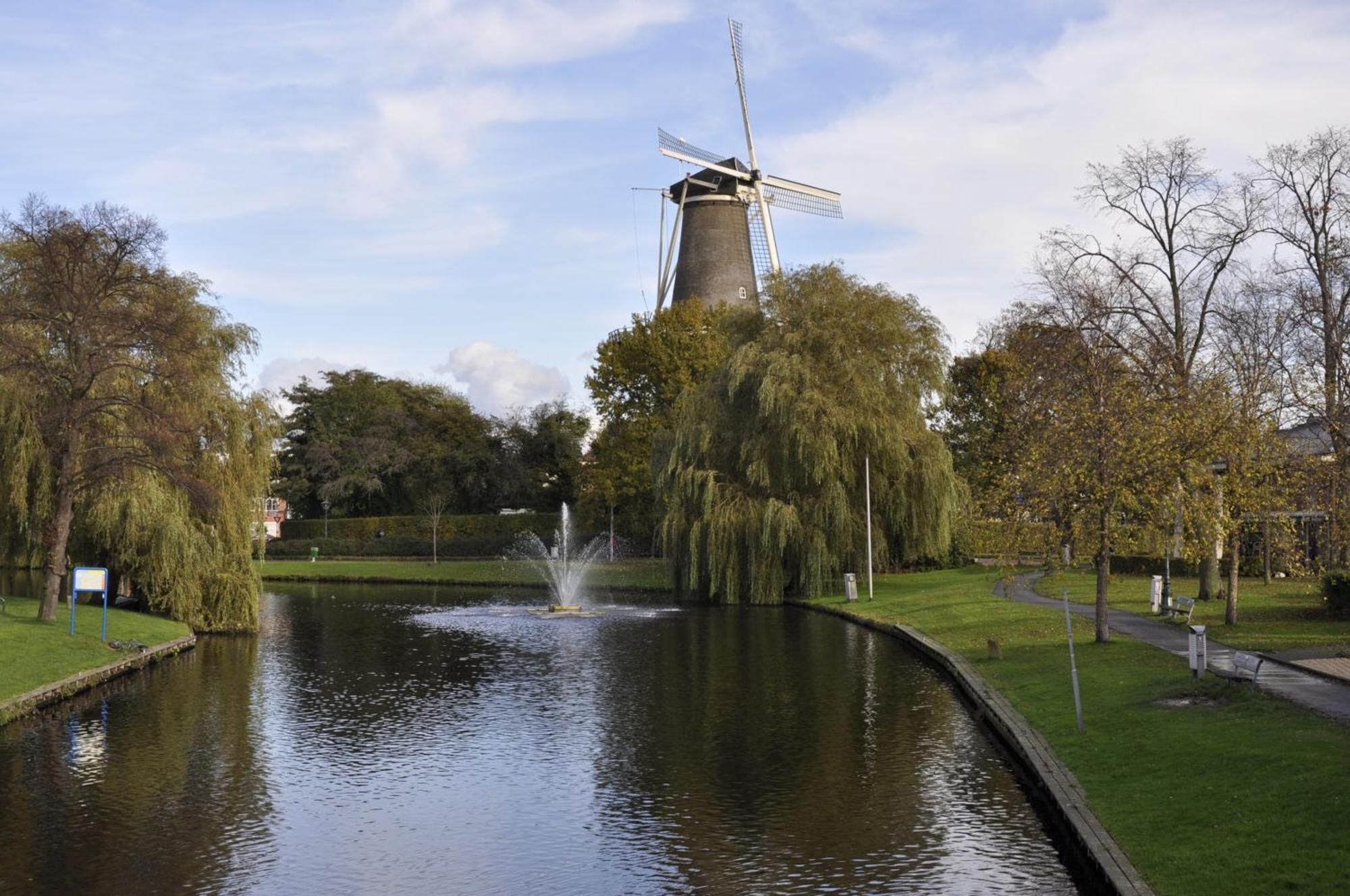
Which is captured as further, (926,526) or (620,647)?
(926,526)

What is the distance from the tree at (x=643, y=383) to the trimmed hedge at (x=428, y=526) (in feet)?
44.0

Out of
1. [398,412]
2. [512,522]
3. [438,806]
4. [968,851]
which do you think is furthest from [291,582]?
[968,851]

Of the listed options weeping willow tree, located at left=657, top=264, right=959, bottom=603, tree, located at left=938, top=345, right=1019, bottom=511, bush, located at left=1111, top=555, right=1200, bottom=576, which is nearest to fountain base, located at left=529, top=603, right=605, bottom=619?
weeping willow tree, located at left=657, top=264, right=959, bottom=603

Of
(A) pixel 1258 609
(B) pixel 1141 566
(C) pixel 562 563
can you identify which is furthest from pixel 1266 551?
(C) pixel 562 563

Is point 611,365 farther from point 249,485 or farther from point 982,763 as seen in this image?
point 982,763

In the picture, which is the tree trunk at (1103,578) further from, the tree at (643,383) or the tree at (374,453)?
the tree at (374,453)

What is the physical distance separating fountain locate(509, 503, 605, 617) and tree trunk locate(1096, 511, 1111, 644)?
20868 mm

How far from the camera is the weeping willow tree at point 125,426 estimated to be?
101ft

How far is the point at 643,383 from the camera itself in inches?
2667

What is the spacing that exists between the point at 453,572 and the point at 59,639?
137 ft

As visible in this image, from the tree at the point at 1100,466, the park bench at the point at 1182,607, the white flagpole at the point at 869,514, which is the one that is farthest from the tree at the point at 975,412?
the tree at the point at 1100,466

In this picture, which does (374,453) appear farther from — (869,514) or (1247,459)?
(1247,459)

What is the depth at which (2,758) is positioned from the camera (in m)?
18.9

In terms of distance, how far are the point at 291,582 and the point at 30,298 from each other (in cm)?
4014
